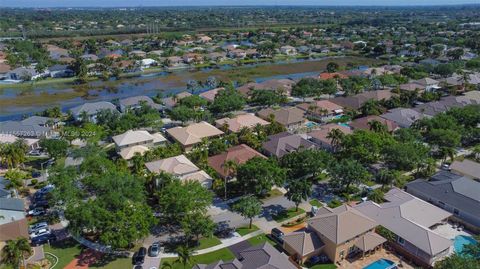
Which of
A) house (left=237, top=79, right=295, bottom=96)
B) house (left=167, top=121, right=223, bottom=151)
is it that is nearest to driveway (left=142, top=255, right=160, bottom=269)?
house (left=167, top=121, right=223, bottom=151)

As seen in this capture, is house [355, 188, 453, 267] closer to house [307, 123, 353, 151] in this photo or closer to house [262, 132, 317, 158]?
house [307, 123, 353, 151]

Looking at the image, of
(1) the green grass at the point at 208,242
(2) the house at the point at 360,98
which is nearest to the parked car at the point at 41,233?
(1) the green grass at the point at 208,242

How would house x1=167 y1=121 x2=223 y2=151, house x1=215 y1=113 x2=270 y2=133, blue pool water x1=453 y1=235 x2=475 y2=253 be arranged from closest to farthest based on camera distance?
blue pool water x1=453 y1=235 x2=475 y2=253 → house x1=167 y1=121 x2=223 y2=151 → house x1=215 y1=113 x2=270 y2=133

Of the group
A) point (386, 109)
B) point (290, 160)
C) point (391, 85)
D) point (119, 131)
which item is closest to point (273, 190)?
point (290, 160)

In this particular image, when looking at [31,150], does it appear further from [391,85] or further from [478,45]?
[478,45]

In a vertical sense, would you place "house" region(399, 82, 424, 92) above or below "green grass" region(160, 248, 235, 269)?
above

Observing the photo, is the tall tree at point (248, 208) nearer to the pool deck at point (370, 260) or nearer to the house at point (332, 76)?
the pool deck at point (370, 260)
